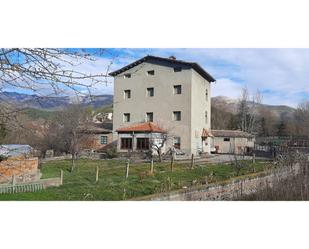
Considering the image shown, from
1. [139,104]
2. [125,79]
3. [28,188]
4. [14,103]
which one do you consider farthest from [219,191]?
[14,103]

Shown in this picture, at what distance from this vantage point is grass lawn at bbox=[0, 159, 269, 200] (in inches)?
168

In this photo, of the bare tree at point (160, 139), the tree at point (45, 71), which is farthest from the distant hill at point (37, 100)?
the bare tree at point (160, 139)

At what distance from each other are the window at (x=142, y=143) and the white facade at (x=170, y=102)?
336mm

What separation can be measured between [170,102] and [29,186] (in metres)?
1.93

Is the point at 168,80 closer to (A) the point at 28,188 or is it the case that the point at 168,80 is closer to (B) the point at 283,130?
(B) the point at 283,130

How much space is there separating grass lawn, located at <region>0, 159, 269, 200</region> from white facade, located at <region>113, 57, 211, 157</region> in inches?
12.3

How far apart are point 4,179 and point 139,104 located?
5.69 feet

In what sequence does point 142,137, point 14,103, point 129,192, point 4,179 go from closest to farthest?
1. point 14,103
2. point 4,179
3. point 129,192
4. point 142,137

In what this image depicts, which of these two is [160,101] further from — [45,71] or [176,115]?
[45,71]

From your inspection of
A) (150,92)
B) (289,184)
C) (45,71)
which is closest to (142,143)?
(150,92)

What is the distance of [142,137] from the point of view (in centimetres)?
498

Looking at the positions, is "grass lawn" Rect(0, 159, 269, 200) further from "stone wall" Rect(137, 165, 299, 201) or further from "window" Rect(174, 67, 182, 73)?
"window" Rect(174, 67, 182, 73)

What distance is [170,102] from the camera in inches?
180
